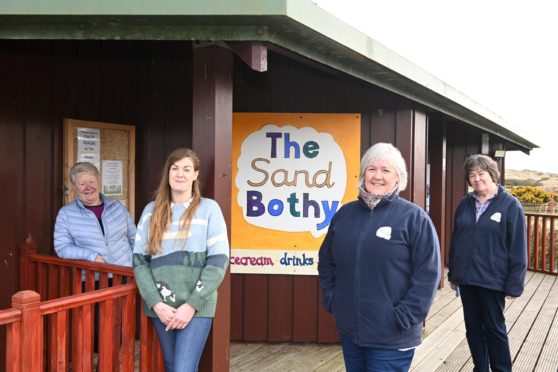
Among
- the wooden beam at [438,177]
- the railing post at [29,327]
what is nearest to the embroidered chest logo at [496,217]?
the railing post at [29,327]

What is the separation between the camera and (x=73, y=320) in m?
2.47

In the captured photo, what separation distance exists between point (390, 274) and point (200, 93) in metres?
1.24

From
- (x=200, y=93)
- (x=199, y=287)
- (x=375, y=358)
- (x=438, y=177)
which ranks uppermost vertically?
(x=200, y=93)

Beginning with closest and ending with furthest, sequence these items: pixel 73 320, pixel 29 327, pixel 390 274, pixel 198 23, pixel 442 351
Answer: pixel 29 327 → pixel 390 274 → pixel 198 23 → pixel 73 320 → pixel 442 351

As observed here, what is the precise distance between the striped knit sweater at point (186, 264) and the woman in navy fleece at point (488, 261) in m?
1.63

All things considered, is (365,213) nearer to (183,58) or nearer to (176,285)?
(176,285)

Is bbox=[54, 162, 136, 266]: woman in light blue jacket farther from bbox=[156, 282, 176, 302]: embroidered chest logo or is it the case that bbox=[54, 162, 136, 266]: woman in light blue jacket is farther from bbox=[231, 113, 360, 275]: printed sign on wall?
bbox=[231, 113, 360, 275]: printed sign on wall

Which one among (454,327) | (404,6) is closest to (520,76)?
(404,6)

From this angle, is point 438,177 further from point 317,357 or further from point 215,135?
point 215,135

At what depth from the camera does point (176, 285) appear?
227 cm

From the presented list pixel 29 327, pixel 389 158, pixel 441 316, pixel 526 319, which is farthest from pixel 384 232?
pixel 526 319

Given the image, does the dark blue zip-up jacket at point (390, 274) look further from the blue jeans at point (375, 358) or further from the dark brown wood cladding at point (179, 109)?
the dark brown wood cladding at point (179, 109)

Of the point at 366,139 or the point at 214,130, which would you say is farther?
the point at 366,139

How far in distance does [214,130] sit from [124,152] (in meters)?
1.61
